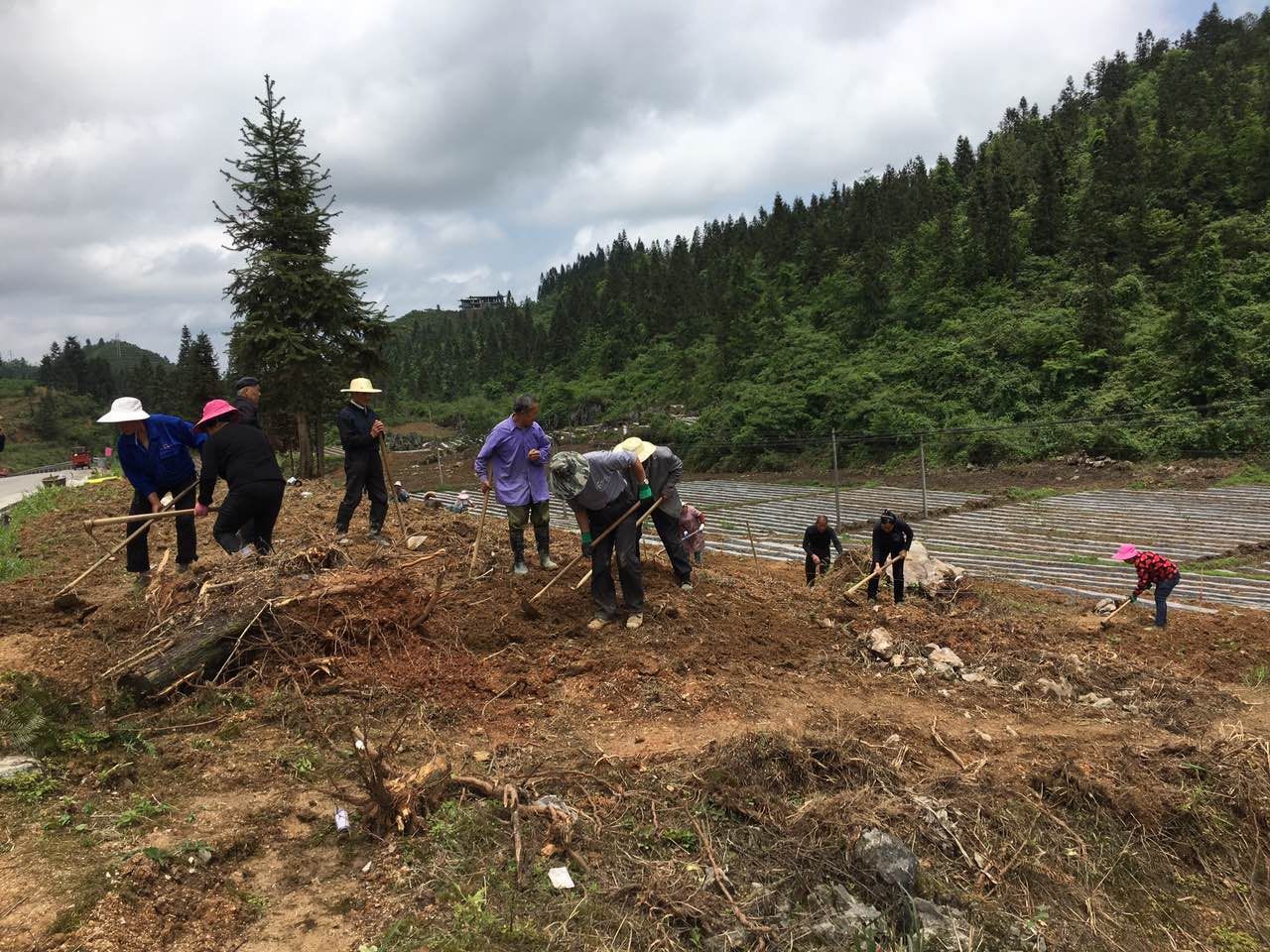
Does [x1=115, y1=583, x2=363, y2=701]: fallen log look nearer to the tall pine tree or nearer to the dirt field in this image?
the dirt field

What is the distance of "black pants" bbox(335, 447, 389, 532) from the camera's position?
21.4 ft

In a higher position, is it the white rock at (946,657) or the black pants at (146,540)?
the black pants at (146,540)

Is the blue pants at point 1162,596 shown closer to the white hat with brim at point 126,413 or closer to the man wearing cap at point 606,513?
the man wearing cap at point 606,513

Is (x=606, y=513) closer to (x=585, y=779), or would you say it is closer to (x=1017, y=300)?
(x=585, y=779)

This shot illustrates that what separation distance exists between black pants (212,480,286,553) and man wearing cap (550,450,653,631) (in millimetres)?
2036

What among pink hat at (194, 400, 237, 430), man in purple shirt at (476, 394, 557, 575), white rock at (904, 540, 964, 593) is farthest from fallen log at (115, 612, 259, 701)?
white rock at (904, 540, 964, 593)

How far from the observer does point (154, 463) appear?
5.57 m

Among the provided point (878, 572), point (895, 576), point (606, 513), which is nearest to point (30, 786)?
point (606, 513)

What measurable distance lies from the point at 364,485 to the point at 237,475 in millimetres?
1809

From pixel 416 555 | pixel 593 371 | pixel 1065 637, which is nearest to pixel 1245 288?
pixel 1065 637

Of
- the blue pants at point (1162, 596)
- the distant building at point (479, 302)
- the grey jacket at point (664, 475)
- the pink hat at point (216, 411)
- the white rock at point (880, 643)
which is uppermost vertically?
the distant building at point (479, 302)

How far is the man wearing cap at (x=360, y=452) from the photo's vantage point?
645 cm

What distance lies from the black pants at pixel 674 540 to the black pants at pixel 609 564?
846 millimetres

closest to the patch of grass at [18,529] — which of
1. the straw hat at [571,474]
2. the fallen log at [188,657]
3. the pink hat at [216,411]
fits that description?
the pink hat at [216,411]
